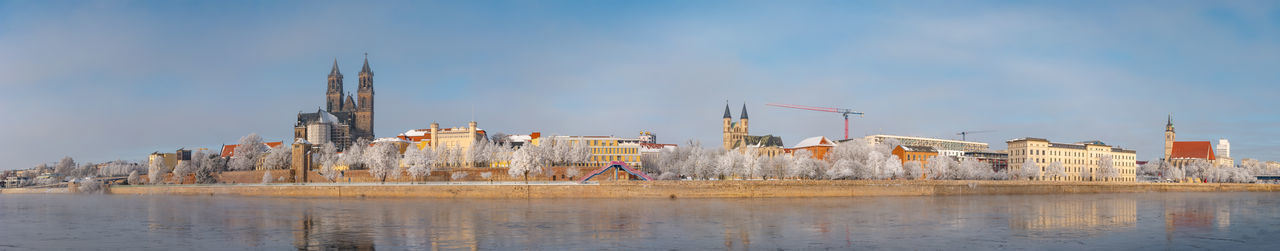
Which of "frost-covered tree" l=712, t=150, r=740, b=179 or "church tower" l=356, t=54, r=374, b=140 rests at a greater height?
"church tower" l=356, t=54, r=374, b=140

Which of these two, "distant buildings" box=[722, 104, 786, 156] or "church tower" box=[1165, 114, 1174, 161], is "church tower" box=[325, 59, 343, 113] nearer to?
"distant buildings" box=[722, 104, 786, 156]

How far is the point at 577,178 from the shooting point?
83875 mm

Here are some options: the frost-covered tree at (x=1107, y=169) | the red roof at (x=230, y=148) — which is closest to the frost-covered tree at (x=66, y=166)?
the red roof at (x=230, y=148)

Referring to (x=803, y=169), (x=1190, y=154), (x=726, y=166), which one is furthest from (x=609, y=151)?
(x=1190, y=154)

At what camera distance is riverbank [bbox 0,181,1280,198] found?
72.3 metres

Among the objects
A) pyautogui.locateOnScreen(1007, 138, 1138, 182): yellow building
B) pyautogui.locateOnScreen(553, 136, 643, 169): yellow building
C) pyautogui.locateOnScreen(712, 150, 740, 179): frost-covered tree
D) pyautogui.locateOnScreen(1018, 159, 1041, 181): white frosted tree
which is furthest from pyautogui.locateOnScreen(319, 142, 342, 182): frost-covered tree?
pyautogui.locateOnScreen(1007, 138, 1138, 182): yellow building

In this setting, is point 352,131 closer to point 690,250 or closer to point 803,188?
point 803,188

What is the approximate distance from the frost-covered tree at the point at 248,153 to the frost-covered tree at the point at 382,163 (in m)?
19.4

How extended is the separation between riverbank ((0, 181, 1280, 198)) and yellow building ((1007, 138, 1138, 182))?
14.5m

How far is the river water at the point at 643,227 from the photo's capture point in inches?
1377

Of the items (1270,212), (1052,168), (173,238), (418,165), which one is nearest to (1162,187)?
(1052,168)

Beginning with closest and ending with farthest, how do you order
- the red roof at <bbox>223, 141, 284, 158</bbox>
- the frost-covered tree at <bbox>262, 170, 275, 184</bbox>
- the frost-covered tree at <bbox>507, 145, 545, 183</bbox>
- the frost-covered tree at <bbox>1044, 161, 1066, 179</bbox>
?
1. the frost-covered tree at <bbox>507, 145, 545, 183</bbox>
2. the frost-covered tree at <bbox>262, 170, 275, 184</bbox>
3. the frost-covered tree at <bbox>1044, 161, 1066, 179</bbox>
4. the red roof at <bbox>223, 141, 284, 158</bbox>

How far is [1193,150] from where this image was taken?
136 meters

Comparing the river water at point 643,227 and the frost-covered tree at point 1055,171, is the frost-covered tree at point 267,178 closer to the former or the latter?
the river water at point 643,227
